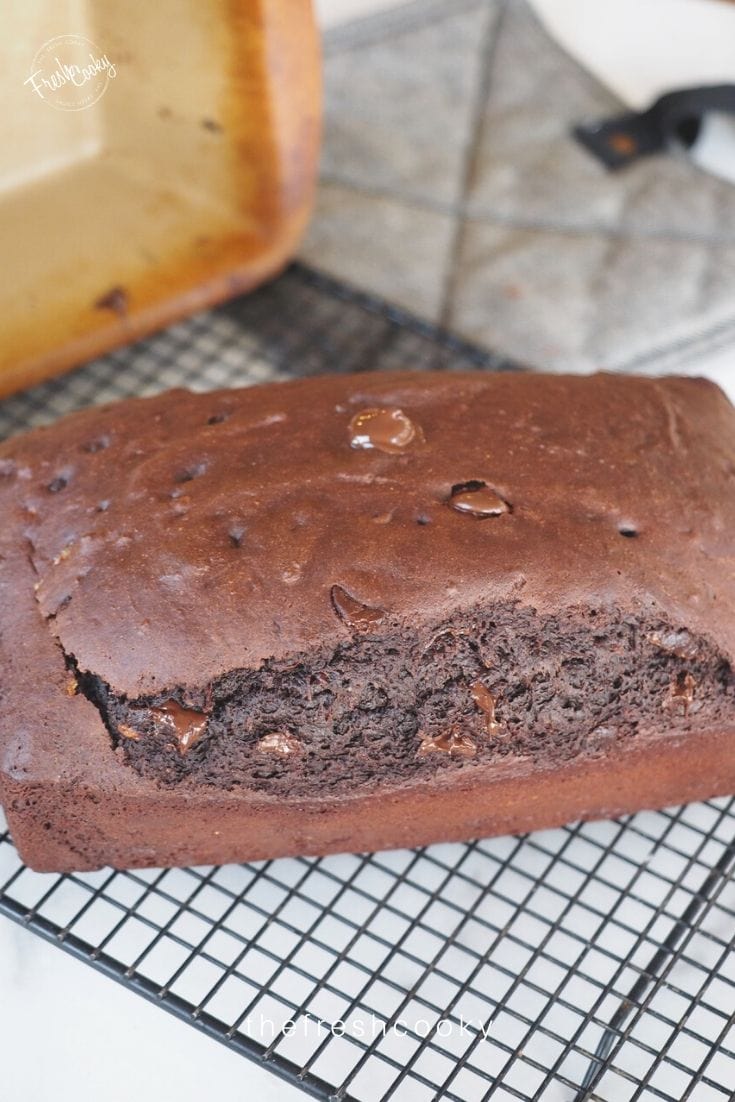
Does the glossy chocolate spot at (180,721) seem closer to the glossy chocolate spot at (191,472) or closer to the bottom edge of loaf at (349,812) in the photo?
the bottom edge of loaf at (349,812)

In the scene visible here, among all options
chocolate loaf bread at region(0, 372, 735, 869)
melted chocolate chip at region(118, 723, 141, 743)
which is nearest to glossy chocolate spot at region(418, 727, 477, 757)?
chocolate loaf bread at region(0, 372, 735, 869)

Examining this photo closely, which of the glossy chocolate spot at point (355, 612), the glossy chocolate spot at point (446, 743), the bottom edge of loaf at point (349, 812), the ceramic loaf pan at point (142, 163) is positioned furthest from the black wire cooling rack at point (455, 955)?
the ceramic loaf pan at point (142, 163)

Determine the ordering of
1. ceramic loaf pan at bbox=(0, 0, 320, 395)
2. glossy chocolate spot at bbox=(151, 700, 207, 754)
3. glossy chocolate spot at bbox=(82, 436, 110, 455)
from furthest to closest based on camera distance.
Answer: ceramic loaf pan at bbox=(0, 0, 320, 395)
glossy chocolate spot at bbox=(82, 436, 110, 455)
glossy chocolate spot at bbox=(151, 700, 207, 754)

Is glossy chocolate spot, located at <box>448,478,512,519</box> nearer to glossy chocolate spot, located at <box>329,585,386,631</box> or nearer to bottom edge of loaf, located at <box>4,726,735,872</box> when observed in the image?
glossy chocolate spot, located at <box>329,585,386,631</box>

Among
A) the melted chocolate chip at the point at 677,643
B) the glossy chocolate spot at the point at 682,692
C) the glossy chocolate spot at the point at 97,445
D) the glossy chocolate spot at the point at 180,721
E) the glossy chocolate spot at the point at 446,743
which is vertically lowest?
the glossy chocolate spot at the point at 446,743

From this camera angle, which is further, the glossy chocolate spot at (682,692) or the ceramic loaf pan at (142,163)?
the ceramic loaf pan at (142,163)

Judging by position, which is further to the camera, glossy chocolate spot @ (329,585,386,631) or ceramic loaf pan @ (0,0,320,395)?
ceramic loaf pan @ (0,0,320,395)

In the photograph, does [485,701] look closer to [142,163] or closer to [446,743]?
[446,743]

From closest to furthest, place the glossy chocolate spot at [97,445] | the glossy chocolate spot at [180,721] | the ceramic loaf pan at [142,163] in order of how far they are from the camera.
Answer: the glossy chocolate spot at [180,721] → the glossy chocolate spot at [97,445] → the ceramic loaf pan at [142,163]
